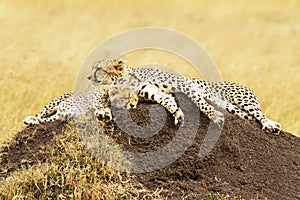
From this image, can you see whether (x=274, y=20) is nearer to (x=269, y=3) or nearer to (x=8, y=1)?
(x=269, y=3)

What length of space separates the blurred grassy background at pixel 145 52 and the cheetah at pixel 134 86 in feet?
7.11

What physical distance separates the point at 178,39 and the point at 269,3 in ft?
21.5

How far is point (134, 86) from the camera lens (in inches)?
256

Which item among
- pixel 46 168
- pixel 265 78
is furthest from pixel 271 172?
pixel 265 78

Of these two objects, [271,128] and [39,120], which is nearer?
Answer: [271,128]

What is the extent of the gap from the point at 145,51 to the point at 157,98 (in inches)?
298

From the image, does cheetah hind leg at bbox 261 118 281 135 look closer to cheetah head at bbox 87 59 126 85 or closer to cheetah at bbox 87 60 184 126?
cheetah at bbox 87 60 184 126

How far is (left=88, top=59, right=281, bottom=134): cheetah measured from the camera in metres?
6.52

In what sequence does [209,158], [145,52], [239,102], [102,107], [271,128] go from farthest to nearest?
[145,52]
[239,102]
[271,128]
[102,107]
[209,158]

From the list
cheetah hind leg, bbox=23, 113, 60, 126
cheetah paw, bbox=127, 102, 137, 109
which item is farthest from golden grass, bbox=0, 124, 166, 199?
cheetah hind leg, bbox=23, 113, 60, 126

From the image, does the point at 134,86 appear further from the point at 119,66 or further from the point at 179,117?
the point at 179,117

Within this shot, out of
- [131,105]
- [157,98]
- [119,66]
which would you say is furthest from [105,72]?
[157,98]

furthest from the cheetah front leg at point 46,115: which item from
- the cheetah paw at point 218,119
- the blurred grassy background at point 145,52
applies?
the cheetah paw at point 218,119

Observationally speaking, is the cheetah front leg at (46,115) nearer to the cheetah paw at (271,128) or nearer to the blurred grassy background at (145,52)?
the blurred grassy background at (145,52)
